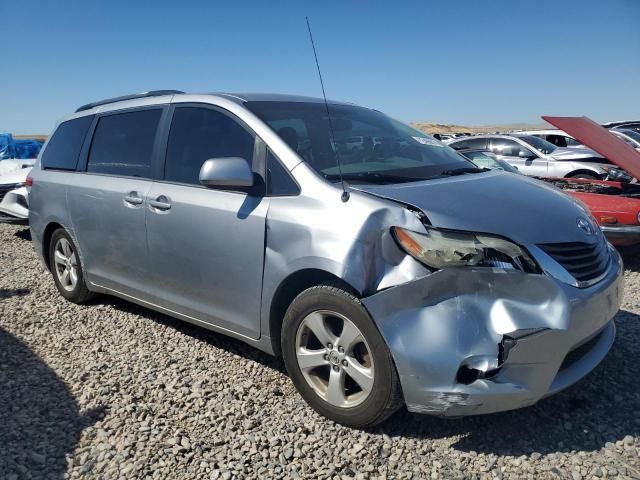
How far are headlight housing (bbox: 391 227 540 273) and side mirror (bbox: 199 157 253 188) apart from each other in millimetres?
1018

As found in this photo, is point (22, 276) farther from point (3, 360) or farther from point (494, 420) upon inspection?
point (494, 420)

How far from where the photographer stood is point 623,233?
5465 mm

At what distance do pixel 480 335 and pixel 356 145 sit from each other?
153cm

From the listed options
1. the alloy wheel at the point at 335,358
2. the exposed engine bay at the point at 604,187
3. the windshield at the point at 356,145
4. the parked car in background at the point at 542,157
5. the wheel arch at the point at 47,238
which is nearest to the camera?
the alloy wheel at the point at 335,358

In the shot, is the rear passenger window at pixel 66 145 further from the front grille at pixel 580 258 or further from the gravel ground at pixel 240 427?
the front grille at pixel 580 258

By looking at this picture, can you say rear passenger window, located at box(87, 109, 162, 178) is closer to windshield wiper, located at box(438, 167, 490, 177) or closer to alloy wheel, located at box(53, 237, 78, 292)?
alloy wheel, located at box(53, 237, 78, 292)

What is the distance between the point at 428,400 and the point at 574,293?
0.84 metres

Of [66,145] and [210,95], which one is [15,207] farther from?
[210,95]

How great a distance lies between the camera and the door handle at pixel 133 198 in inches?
146

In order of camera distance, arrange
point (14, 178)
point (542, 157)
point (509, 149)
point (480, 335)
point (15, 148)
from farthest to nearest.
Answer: point (15, 148) < point (509, 149) < point (542, 157) < point (14, 178) < point (480, 335)

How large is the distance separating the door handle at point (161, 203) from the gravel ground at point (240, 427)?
3.48ft

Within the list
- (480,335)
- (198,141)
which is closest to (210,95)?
(198,141)

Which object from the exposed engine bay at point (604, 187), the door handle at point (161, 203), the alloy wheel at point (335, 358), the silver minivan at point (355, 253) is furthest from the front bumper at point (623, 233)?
the door handle at point (161, 203)

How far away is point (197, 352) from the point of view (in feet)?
12.3
